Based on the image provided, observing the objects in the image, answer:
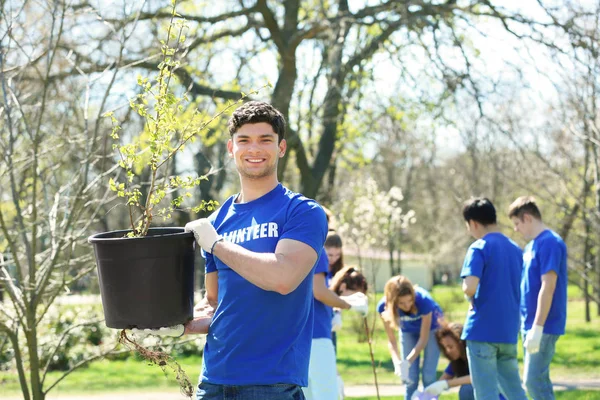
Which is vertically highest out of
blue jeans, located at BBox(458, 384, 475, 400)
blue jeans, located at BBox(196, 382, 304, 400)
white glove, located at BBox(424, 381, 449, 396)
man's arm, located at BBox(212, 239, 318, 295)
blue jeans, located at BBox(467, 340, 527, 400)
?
man's arm, located at BBox(212, 239, 318, 295)

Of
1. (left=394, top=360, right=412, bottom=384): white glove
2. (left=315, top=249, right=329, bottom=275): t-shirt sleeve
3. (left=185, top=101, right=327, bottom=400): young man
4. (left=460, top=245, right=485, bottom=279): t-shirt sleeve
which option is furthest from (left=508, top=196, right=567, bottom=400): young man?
(left=185, top=101, right=327, bottom=400): young man

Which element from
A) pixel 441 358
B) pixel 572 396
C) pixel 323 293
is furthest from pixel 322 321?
pixel 441 358

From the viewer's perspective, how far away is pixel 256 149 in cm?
296

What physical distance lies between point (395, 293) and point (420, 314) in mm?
352

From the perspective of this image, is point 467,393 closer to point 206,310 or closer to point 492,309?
point 492,309

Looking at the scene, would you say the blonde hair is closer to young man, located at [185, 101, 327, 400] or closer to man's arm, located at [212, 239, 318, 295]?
young man, located at [185, 101, 327, 400]

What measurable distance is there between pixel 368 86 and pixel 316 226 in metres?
9.23

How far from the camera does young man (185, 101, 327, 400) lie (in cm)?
277

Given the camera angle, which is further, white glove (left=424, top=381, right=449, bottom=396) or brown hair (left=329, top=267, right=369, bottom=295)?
white glove (left=424, top=381, right=449, bottom=396)

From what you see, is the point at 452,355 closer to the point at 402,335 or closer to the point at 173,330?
the point at 402,335

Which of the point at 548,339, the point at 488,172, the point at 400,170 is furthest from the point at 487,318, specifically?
the point at 400,170

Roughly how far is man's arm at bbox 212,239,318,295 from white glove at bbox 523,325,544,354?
3.55 m

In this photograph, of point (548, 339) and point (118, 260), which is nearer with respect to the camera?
point (118, 260)

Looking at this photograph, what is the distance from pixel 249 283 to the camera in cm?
287
